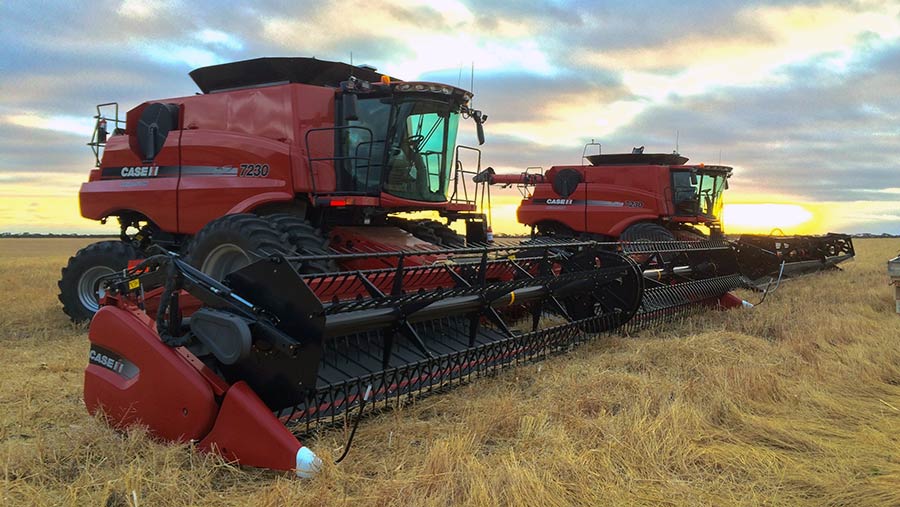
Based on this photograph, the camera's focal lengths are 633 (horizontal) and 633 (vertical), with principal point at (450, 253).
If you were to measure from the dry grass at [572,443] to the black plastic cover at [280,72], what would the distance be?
3581 mm

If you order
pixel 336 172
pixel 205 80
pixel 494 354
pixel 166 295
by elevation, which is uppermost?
pixel 205 80

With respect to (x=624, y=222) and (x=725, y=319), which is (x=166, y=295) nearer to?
(x=725, y=319)

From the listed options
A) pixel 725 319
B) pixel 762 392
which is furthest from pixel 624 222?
pixel 762 392

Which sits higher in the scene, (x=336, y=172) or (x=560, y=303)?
(x=336, y=172)

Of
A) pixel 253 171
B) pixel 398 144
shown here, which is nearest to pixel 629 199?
pixel 398 144

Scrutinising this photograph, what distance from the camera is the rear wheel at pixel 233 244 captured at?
16.4 feet

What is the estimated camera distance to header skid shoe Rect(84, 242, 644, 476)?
2602 mm

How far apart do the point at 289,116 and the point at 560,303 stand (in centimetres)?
337

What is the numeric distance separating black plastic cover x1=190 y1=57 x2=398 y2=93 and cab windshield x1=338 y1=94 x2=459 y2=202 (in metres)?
0.79

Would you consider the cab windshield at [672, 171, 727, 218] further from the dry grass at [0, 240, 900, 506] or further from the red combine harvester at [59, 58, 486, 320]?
the dry grass at [0, 240, 900, 506]

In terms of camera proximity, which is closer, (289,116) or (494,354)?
(494,354)

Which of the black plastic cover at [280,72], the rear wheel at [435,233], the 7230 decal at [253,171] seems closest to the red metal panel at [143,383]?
the 7230 decal at [253,171]

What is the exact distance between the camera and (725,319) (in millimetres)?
6359

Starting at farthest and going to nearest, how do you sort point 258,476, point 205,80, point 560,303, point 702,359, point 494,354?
point 205,80 < point 560,303 < point 702,359 < point 494,354 < point 258,476
